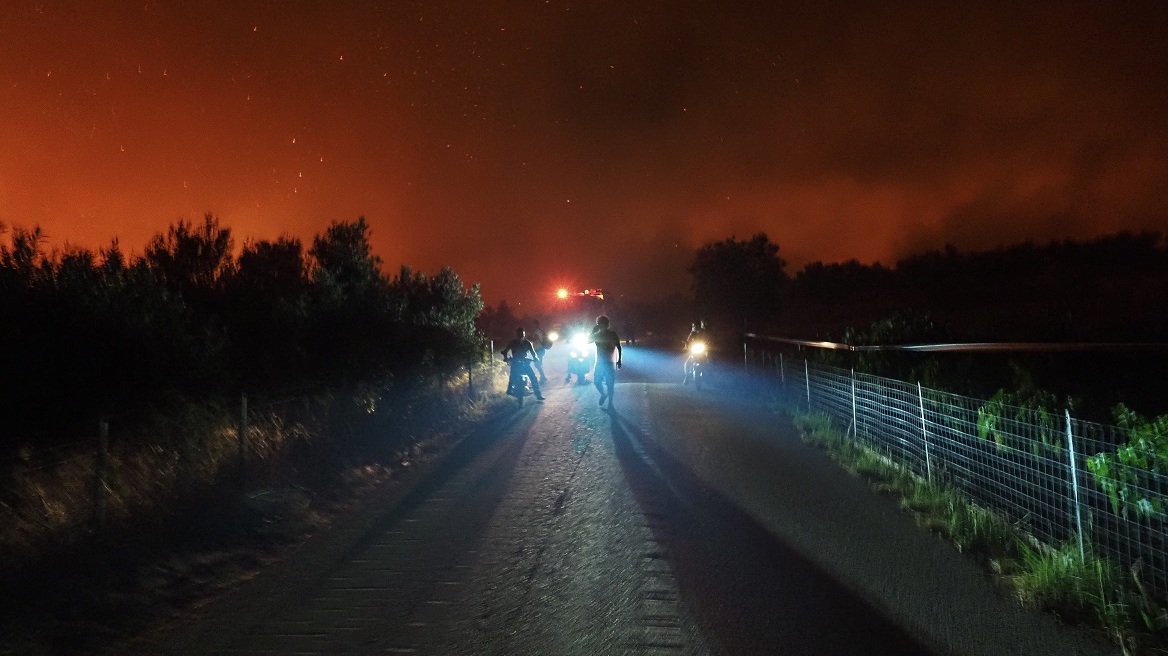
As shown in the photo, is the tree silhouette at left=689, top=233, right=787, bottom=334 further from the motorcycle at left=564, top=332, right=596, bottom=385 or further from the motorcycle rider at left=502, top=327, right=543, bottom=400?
the motorcycle rider at left=502, top=327, right=543, bottom=400

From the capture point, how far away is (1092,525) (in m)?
5.65

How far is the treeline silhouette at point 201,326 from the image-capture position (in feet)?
26.1

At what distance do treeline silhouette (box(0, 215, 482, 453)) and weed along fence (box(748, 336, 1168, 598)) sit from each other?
26.4 ft

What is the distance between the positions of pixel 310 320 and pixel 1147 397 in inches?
521

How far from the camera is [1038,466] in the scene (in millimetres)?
6473

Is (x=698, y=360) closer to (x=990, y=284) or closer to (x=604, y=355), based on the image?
(x=604, y=355)

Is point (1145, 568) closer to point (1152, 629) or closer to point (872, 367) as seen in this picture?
point (1152, 629)

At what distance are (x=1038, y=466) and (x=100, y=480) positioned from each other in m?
7.55

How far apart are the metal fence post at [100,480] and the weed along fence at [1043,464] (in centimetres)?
735

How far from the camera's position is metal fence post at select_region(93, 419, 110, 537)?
254 inches

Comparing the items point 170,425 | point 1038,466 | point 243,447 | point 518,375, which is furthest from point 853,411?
point 170,425

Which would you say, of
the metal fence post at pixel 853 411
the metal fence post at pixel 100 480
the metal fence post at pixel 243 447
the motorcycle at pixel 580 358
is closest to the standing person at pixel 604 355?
the metal fence post at pixel 853 411

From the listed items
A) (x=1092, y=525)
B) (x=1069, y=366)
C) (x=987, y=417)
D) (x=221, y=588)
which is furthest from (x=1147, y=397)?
(x=221, y=588)

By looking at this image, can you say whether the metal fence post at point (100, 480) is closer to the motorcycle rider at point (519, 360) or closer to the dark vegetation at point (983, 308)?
the dark vegetation at point (983, 308)
